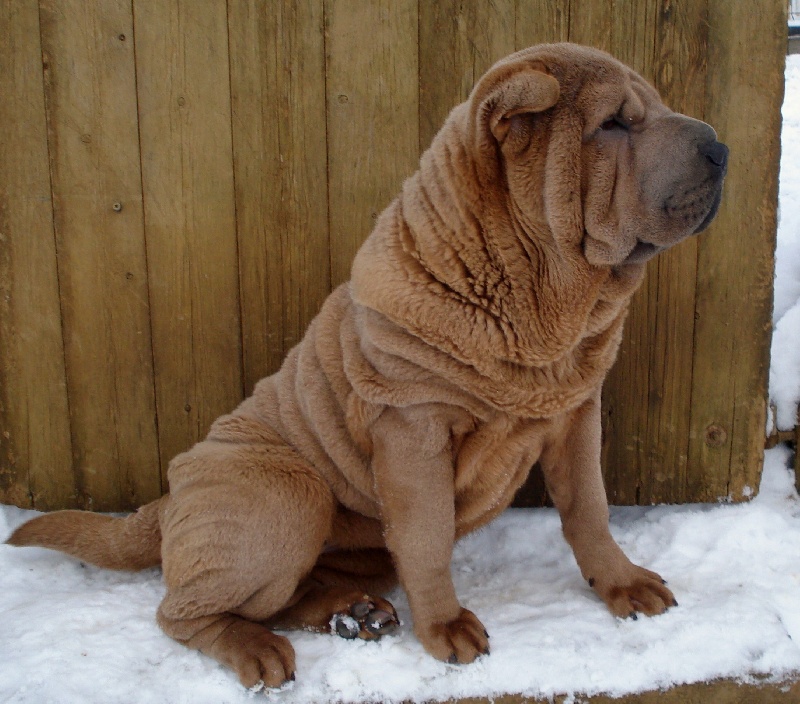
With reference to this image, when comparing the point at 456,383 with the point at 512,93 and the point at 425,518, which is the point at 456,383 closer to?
the point at 425,518

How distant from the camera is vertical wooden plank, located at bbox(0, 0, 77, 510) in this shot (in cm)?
271

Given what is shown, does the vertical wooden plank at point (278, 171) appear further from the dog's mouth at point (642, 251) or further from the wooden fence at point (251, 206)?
the dog's mouth at point (642, 251)

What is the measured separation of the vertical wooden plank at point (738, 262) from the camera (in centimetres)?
265

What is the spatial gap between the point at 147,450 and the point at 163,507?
0.65 metres

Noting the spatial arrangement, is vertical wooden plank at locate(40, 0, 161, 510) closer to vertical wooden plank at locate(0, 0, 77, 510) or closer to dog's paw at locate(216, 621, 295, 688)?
vertical wooden plank at locate(0, 0, 77, 510)

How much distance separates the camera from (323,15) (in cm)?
271

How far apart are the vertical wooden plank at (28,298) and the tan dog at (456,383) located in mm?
575

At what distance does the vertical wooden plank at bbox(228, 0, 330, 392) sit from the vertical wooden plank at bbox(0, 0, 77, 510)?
28.3 inches

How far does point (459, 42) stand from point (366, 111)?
418mm

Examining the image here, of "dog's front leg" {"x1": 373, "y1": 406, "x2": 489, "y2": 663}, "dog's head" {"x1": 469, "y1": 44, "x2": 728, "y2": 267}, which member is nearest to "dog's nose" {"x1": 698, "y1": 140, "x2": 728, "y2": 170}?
"dog's head" {"x1": 469, "y1": 44, "x2": 728, "y2": 267}

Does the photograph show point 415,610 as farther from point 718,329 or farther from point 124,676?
point 718,329

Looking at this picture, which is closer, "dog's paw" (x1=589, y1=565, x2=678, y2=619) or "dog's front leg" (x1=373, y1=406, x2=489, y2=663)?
"dog's front leg" (x1=373, y1=406, x2=489, y2=663)

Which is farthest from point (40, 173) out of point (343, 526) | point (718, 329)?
point (718, 329)

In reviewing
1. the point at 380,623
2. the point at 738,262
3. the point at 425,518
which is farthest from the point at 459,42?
the point at 380,623
